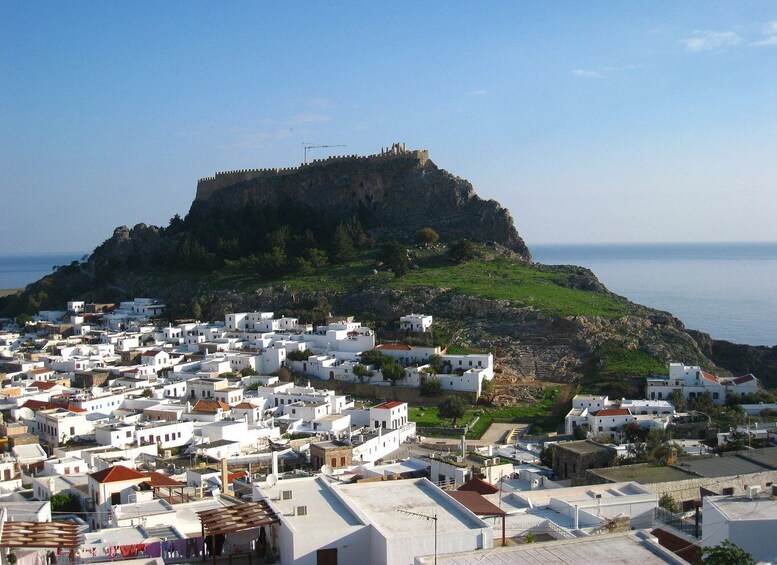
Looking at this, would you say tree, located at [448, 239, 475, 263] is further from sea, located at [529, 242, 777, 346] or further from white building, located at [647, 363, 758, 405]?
sea, located at [529, 242, 777, 346]

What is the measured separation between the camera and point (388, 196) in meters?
48.0

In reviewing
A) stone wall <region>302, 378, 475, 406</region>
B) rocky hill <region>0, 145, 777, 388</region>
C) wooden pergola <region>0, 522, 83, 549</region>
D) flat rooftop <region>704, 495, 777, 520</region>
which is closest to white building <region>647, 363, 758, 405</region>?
rocky hill <region>0, 145, 777, 388</region>

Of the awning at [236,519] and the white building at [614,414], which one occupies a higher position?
the awning at [236,519]

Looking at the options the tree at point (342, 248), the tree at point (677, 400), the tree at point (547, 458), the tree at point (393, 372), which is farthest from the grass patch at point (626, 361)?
the tree at point (342, 248)

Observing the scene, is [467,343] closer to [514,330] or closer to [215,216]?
[514,330]

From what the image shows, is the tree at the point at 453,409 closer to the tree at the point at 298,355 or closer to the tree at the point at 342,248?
the tree at the point at 298,355

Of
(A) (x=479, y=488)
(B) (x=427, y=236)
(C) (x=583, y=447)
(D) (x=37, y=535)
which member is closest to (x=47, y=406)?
(C) (x=583, y=447)

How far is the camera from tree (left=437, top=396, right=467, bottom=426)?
26630 millimetres

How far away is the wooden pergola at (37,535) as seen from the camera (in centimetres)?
778

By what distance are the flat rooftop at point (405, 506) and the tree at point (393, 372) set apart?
1957 centimetres

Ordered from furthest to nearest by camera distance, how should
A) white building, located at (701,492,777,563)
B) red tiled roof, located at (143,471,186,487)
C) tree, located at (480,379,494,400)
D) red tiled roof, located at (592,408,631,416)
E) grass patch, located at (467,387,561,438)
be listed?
tree, located at (480,379,494,400) → grass patch, located at (467,387,561,438) → red tiled roof, located at (592,408,631,416) → red tiled roof, located at (143,471,186,487) → white building, located at (701,492,777,563)

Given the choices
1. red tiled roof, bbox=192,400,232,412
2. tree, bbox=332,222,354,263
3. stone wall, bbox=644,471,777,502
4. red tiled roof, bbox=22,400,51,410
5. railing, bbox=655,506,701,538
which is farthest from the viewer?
tree, bbox=332,222,354,263

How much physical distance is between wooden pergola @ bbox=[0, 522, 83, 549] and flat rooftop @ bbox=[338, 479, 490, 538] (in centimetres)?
263

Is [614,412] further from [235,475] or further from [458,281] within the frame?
[458,281]
